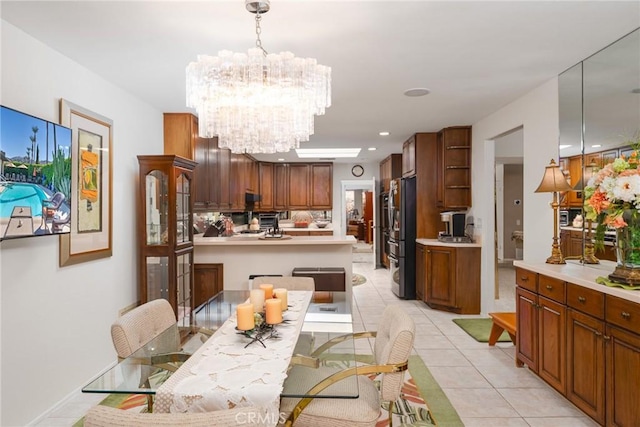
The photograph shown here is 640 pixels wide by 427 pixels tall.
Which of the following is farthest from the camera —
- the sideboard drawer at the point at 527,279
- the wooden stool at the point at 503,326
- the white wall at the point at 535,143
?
the wooden stool at the point at 503,326

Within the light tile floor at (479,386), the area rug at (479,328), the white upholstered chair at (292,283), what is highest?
the white upholstered chair at (292,283)

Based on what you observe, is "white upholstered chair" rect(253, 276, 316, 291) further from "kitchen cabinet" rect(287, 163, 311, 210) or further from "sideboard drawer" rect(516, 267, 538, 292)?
"kitchen cabinet" rect(287, 163, 311, 210)

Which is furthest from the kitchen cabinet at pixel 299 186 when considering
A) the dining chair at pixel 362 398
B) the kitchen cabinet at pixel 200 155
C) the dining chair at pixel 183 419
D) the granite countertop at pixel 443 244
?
the dining chair at pixel 183 419

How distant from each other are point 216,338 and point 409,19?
6.64ft

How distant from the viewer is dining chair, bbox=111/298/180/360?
1.90 m

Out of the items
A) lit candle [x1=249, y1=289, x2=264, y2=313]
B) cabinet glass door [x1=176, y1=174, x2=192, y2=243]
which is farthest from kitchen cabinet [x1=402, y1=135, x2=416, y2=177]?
lit candle [x1=249, y1=289, x2=264, y2=313]

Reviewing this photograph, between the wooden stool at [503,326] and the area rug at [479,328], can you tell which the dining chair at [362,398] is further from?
the area rug at [479,328]

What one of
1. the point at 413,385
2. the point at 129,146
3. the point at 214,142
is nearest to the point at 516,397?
the point at 413,385

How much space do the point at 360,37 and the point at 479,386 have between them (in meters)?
2.65

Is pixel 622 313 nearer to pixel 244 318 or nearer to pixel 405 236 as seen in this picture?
pixel 244 318

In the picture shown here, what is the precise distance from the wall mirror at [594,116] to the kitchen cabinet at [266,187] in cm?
629

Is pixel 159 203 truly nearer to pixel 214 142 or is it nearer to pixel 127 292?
pixel 127 292

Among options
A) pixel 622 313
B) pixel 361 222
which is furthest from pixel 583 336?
pixel 361 222

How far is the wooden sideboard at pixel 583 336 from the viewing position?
2025 mm
